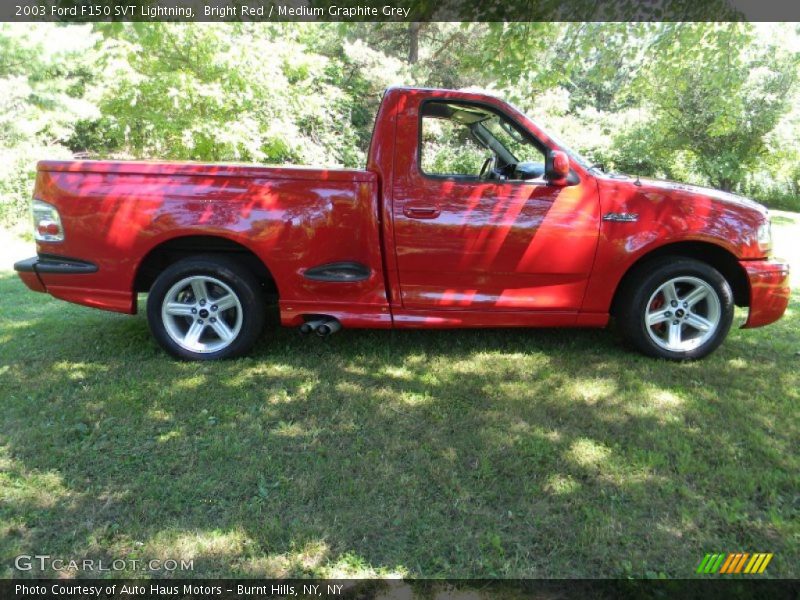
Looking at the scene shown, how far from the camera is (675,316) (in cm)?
406

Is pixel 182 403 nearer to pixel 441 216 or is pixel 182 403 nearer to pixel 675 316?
pixel 441 216

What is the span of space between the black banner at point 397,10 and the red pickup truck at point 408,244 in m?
1.91

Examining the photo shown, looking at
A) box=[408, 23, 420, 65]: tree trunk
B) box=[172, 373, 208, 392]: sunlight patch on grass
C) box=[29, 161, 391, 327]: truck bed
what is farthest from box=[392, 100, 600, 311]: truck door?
box=[408, 23, 420, 65]: tree trunk

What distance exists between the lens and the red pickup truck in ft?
12.5

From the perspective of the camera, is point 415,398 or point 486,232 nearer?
point 415,398

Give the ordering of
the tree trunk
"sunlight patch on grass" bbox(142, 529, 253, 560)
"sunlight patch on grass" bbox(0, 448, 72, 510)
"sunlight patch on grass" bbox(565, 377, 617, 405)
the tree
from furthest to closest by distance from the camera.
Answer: the tree trunk < the tree < "sunlight patch on grass" bbox(565, 377, 617, 405) < "sunlight patch on grass" bbox(0, 448, 72, 510) < "sunlight patch on grass" bbox(142, 529, 253, 560)

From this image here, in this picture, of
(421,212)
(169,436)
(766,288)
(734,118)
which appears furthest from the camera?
(734,118)

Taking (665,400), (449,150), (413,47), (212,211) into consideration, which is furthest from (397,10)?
(413,47)

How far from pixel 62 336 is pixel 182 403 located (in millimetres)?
1966

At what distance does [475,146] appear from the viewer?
4.70 metres

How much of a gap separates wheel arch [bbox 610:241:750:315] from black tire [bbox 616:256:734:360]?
0.03 metres

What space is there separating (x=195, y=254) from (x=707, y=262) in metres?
3.99

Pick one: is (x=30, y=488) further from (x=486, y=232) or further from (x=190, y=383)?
(x=486, y=232)

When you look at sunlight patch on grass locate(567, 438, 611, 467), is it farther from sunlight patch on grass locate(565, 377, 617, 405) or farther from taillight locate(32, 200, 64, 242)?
taillight locate(32, 200, 64, 242)
